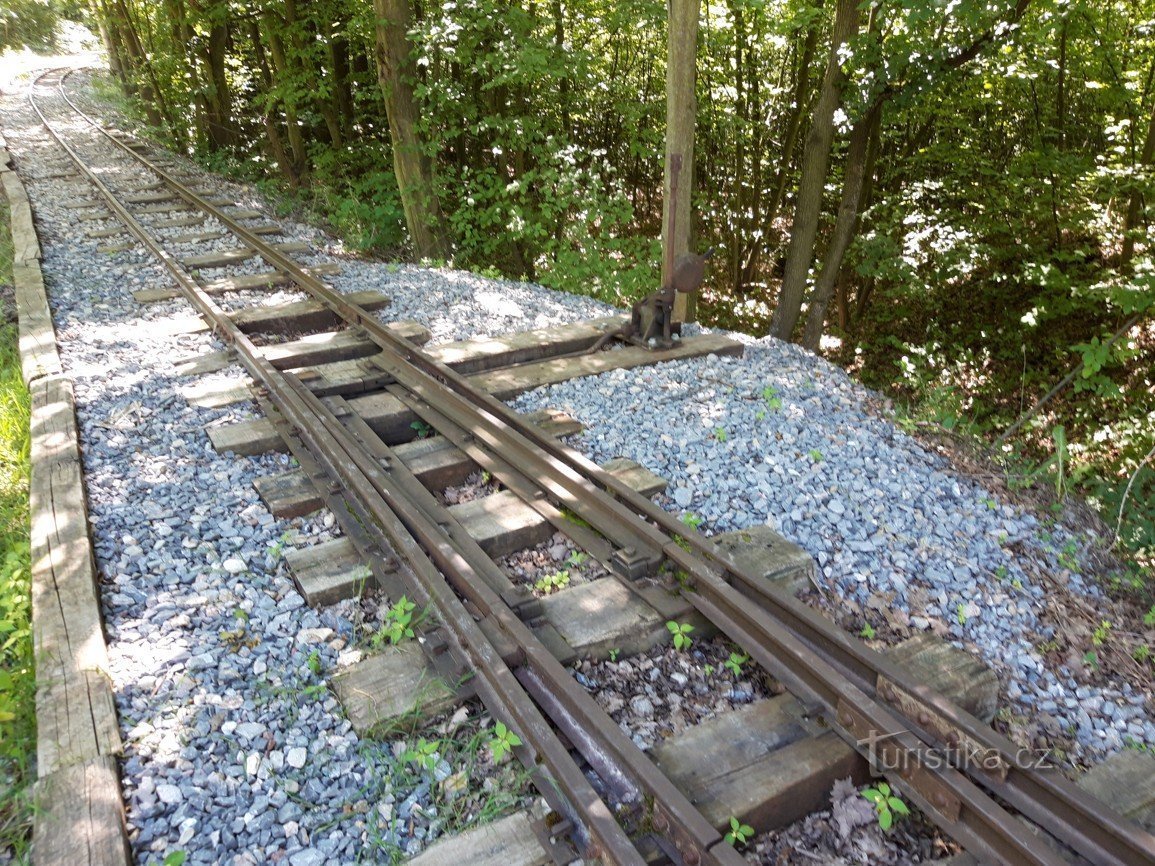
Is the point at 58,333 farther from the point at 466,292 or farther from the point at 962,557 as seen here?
the point at 962,557

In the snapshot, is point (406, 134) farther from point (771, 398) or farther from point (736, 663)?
point (736, 663)

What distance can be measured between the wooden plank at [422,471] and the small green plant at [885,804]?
8.58 ft

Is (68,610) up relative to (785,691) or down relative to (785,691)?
up

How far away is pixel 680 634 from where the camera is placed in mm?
3104

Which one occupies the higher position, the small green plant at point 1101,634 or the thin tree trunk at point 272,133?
the thin tree trunk at point 272,133

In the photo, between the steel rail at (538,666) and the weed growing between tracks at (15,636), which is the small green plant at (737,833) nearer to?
the steel rail at (538,666)

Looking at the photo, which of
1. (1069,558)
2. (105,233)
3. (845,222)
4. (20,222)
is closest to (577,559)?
(1069,558)

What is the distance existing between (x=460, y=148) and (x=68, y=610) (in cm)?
1260

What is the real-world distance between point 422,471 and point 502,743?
198cm

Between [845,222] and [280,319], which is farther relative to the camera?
[845,222]

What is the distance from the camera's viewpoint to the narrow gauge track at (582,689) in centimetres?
221

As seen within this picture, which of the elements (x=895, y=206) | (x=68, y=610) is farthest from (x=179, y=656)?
(x=895, y=206)

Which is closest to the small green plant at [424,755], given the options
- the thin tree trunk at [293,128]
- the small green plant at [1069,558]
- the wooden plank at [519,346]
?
the small green plant at [1069,558]

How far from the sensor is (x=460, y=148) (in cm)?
1438
